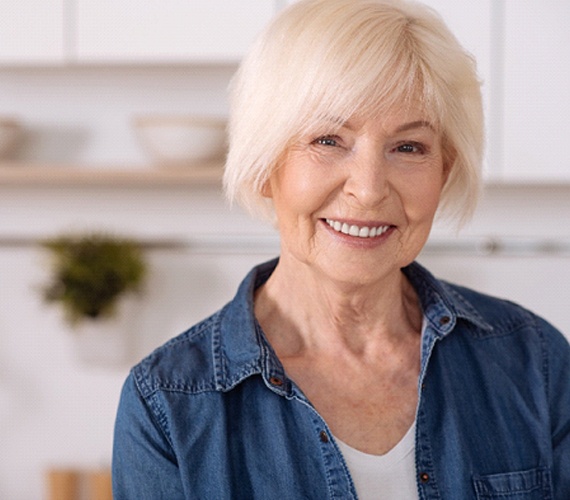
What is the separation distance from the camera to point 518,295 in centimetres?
214

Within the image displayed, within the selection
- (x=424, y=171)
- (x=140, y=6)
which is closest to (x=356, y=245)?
(x=424, y=171)

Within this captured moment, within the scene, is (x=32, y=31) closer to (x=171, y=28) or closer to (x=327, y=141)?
(x=171, y=28)

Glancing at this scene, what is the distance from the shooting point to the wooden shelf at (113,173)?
1.96 m

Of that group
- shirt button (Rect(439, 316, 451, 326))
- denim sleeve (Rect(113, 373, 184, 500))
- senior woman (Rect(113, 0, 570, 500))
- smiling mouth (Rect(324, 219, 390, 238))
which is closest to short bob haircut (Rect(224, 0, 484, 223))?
senior woman (Rect(113, 0, 570, 500))

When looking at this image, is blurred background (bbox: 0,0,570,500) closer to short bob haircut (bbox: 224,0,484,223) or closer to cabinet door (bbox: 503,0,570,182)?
cabinet door (bbox: 503,0,570,182)

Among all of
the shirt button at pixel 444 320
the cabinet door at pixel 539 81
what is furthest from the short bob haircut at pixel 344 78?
the cabinet door at pixel 539 81

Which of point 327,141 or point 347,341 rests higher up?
point 327,141

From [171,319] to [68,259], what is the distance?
11.8 inches

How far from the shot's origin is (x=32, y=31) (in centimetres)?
193

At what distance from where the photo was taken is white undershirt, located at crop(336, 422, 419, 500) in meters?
1.12

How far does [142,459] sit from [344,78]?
0.52 m

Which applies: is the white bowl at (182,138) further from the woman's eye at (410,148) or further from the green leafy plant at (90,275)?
the woman's eye at (410,148)

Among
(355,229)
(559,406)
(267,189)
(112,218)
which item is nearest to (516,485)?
A: (559,406)

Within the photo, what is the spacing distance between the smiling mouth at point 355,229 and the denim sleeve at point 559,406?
33 cm
